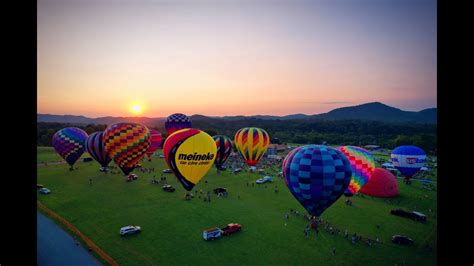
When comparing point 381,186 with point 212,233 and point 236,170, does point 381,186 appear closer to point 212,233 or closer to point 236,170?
point 212,233

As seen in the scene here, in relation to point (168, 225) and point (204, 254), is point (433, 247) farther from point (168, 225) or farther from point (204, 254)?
point (168, 225)

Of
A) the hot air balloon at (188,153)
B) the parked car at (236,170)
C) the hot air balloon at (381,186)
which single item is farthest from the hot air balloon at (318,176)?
the parked car at (236,170)

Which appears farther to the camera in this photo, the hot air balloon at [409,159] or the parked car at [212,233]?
A: the hot air balloon at [409,159]

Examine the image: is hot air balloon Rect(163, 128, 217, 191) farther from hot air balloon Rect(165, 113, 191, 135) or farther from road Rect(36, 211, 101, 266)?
hot air balloon Rect(165, 113, 191, 135)

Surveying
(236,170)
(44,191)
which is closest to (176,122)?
(236,170)

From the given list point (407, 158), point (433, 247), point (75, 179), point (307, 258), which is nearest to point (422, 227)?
point (433, 247)

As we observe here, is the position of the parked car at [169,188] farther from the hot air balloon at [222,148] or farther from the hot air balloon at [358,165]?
the hot air balloon at [358,165]
